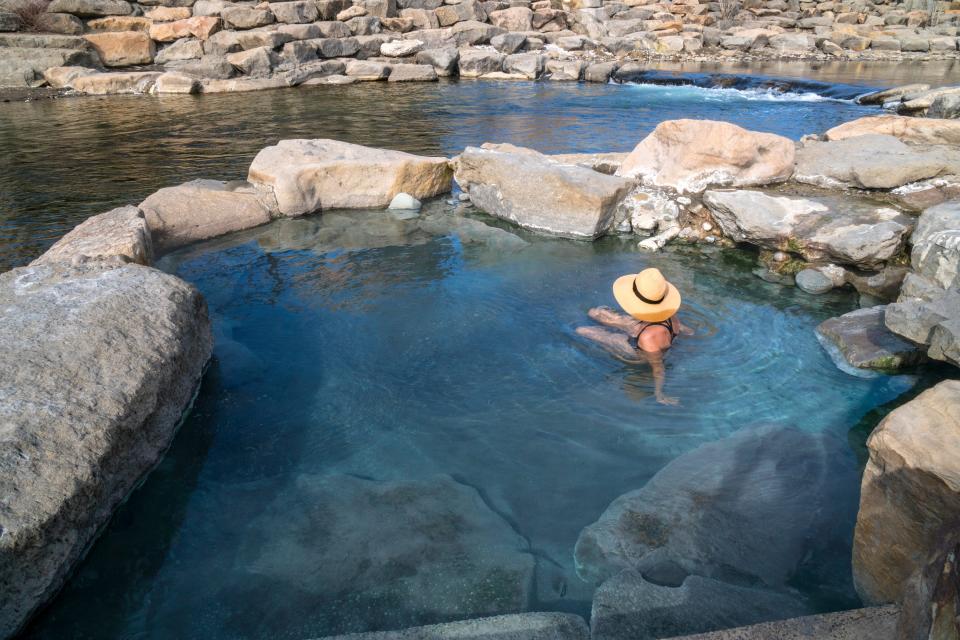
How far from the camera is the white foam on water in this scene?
15.7m

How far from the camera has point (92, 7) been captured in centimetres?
2155

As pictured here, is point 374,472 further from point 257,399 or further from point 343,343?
point 343,343

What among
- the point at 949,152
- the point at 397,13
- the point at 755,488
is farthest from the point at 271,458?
the point at 397,13

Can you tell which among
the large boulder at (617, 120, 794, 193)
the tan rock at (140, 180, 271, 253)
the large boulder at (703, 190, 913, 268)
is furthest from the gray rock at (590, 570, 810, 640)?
the tan rock at (140, 180, 271, 253)

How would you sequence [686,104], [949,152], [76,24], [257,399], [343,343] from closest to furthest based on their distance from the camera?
[257,399] < [343,343] < [949,152] < [686,104] < [76,24]

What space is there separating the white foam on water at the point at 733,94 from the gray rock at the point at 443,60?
6522 millimetres

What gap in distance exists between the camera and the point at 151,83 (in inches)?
720

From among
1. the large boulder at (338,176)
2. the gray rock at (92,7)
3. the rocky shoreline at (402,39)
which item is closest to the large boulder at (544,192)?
the large boulder at (338,176)

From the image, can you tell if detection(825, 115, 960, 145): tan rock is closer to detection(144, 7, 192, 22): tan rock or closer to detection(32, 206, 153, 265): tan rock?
detection(32, 206, 153, 265): tan rock

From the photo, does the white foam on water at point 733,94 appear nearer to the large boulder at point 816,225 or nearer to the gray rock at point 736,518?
the large boulder at point 816,225

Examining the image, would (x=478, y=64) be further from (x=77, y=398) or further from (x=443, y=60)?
(x=77, y=398)

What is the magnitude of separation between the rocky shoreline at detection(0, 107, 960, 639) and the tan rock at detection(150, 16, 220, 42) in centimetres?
1696

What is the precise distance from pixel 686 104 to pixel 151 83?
14337 mm

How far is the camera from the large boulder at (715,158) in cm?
680
